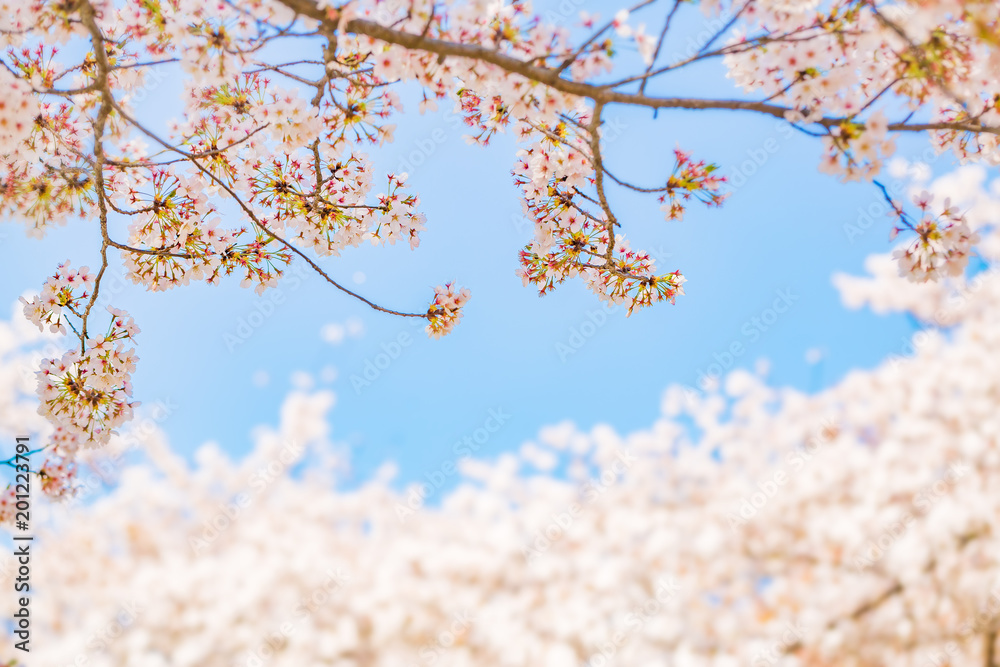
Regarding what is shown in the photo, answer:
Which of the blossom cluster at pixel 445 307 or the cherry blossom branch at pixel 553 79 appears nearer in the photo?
the cherry blossom branch at pixel 553 79

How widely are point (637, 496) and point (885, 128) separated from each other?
10.9m

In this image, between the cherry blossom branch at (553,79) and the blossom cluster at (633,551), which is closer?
the cherry blossom branch at (553,79)

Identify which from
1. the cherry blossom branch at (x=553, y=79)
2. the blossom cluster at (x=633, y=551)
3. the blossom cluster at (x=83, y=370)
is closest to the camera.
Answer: the cherry blossom branch at (x=553, y=79)

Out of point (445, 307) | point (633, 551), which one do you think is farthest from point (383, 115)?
point (633, 551)

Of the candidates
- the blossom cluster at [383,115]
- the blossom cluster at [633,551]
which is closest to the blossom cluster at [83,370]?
the blossom cluster at [383,115]

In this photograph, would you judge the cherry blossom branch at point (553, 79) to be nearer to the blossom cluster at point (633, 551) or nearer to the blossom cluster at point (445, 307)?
the blossom cluster at point (445, 307)

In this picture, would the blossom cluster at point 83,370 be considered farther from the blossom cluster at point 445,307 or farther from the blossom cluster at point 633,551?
the blossom cluster at point 633,551

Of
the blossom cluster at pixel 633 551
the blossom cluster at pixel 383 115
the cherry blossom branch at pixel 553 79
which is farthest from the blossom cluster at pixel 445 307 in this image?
the blossom cluster at pixel 633 551

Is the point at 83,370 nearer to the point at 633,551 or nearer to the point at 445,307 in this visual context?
the point at 445,307

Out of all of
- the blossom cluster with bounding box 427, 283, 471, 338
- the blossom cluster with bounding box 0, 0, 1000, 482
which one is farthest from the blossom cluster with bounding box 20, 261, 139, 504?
the blossom cluster with bounding box 427, 283, 471, 338

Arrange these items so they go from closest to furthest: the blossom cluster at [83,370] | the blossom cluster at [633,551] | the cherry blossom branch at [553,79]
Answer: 1. the cherry blossom branch at [553,79]
2. the blossom cluster at [83,370]
3. the blossom cluster at [633,551]

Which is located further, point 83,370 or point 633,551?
point 633,551

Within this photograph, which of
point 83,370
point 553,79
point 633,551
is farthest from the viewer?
point 633,551

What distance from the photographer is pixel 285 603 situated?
11078mm
